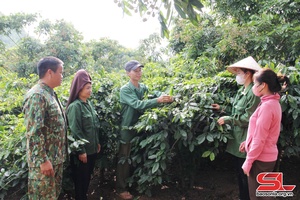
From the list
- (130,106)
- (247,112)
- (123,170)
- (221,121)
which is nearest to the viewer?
(247,112)

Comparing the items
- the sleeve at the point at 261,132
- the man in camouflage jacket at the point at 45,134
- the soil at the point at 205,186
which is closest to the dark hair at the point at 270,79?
the sleeve at the point at 261,132

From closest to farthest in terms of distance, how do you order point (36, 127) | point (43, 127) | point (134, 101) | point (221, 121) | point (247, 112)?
1. point (36, 127)
2. point (43, 127)
3. point (247, 112)
4. point (221, 121)
5. point (134, 101)

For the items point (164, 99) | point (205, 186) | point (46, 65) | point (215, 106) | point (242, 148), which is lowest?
point (205, 186)

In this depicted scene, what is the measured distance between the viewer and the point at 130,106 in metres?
2.94

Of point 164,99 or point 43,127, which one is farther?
point 164,99

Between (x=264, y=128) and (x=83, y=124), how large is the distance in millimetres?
1668

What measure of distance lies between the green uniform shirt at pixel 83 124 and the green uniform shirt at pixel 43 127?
0.25m

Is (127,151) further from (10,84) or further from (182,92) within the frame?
(10,84)

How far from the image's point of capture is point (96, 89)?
3256mm

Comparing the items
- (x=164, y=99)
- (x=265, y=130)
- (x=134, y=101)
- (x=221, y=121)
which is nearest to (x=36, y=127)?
(x=134, y=101)

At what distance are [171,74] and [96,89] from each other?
1109 mm

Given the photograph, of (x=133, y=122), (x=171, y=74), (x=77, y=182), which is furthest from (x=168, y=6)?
(x=171, y=74)

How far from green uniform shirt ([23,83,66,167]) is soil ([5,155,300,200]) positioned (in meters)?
1.00

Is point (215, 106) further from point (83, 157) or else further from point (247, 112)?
point (83, 157)
